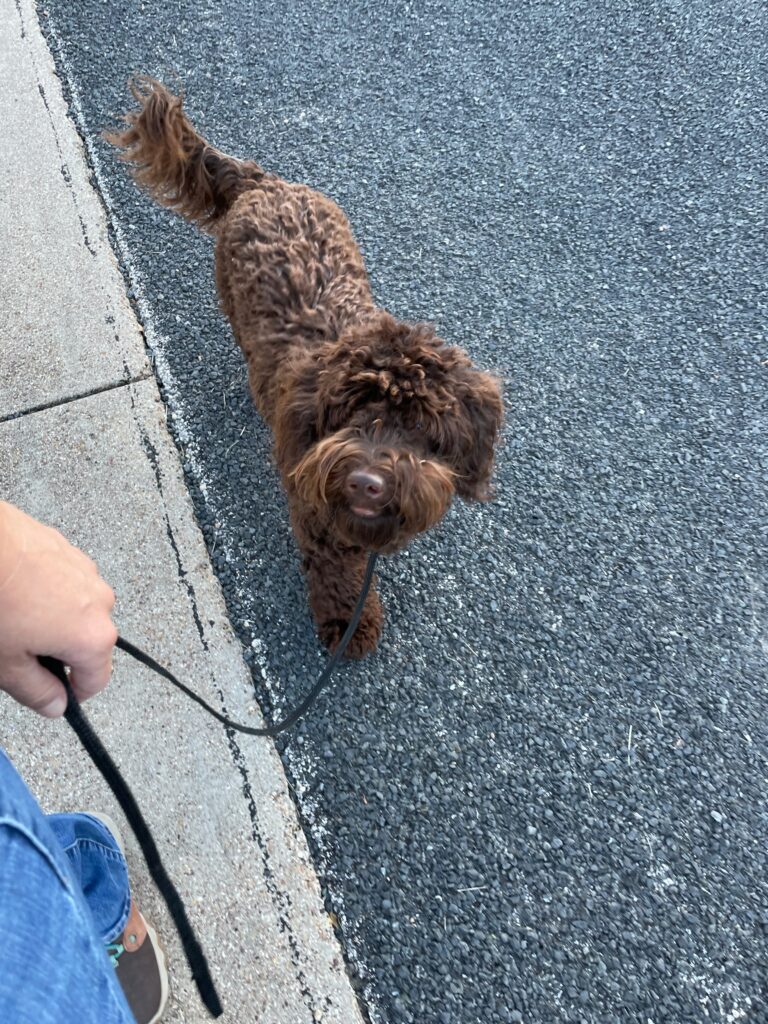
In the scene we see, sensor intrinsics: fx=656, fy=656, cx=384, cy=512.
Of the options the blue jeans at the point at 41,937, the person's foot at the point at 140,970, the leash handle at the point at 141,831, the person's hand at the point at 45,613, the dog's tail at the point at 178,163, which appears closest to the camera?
the blue jeans at the point at 41,937

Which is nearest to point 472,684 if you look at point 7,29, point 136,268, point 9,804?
point 9,804

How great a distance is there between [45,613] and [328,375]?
118 cm

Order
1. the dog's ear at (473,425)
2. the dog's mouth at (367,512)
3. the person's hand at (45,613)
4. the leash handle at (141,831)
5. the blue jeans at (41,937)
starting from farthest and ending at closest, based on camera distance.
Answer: the dog's ear at (473,425), the dog's mouth at (367,512), the leash handle at (141,831), the person's hand at (45,613), the blue jeans at (41,937)

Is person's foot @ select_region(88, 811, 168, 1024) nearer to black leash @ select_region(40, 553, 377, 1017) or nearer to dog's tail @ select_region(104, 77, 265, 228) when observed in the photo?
black leash @ select_region(40, 553, 377, 1017)

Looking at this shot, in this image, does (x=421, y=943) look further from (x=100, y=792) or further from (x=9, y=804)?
(x=9, y=804)

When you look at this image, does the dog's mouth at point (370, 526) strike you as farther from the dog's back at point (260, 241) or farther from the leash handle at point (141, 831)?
the leash handle at point (141, 831)

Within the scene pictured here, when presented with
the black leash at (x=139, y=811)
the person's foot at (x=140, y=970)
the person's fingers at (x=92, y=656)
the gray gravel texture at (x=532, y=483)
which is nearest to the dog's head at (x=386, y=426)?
the black leash at (x=139, y=811)

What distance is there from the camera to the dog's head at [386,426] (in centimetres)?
182

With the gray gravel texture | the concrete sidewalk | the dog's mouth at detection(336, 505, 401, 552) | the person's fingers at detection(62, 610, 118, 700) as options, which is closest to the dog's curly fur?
the dog's mouth at detection(336, 505, 401, 552)

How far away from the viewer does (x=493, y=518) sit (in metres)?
2.72

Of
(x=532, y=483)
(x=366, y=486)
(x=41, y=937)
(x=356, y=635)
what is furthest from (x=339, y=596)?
(x=41, y=937)

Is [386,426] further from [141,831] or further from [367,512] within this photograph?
[141,831]

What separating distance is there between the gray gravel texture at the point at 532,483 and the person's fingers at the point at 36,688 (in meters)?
1.23

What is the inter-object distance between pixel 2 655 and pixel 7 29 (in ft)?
16.9
